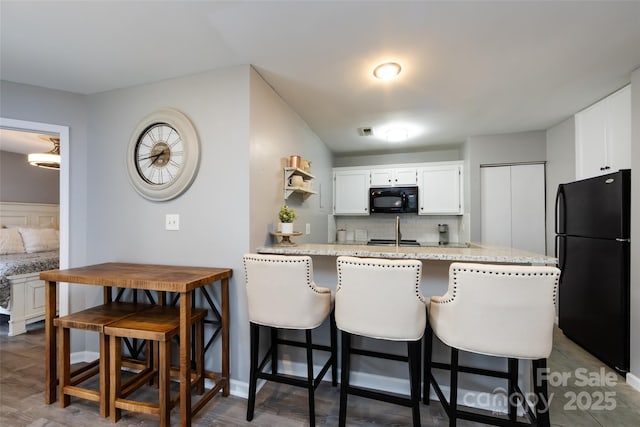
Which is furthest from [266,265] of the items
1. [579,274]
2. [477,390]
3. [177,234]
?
[579,274]

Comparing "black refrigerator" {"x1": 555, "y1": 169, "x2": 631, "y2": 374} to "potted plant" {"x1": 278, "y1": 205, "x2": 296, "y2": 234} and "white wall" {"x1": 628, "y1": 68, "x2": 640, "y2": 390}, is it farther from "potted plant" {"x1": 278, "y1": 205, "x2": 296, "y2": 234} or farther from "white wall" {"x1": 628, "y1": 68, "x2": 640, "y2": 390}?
"potted plant" {"x1": 278, "y1": 205, "x2": 296, "y2": 234}

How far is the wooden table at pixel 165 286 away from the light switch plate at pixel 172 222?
0.30 meters

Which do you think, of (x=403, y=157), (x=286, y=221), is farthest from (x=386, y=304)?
(x=403, y=157)

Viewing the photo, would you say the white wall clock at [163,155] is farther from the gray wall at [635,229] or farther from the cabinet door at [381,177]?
the gray wall at [635,229]

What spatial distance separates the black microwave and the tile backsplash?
0.35 m

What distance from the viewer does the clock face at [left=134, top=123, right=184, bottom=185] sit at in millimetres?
2088

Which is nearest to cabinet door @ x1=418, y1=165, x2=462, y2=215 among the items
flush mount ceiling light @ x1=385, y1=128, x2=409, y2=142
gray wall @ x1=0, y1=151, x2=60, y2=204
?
flush mount ceiling light @ x1=385, y1=128, x2=409, y2=142

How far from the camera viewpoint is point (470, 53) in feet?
5.81

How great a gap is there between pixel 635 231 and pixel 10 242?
6.81 metres

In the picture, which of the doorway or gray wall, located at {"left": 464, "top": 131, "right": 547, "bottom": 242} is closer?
the doorway

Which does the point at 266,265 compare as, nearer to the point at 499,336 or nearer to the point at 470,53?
the point at 499,336

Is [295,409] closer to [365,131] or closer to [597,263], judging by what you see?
[597,263]

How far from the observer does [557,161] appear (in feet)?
10.3

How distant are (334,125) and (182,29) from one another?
1.89m
